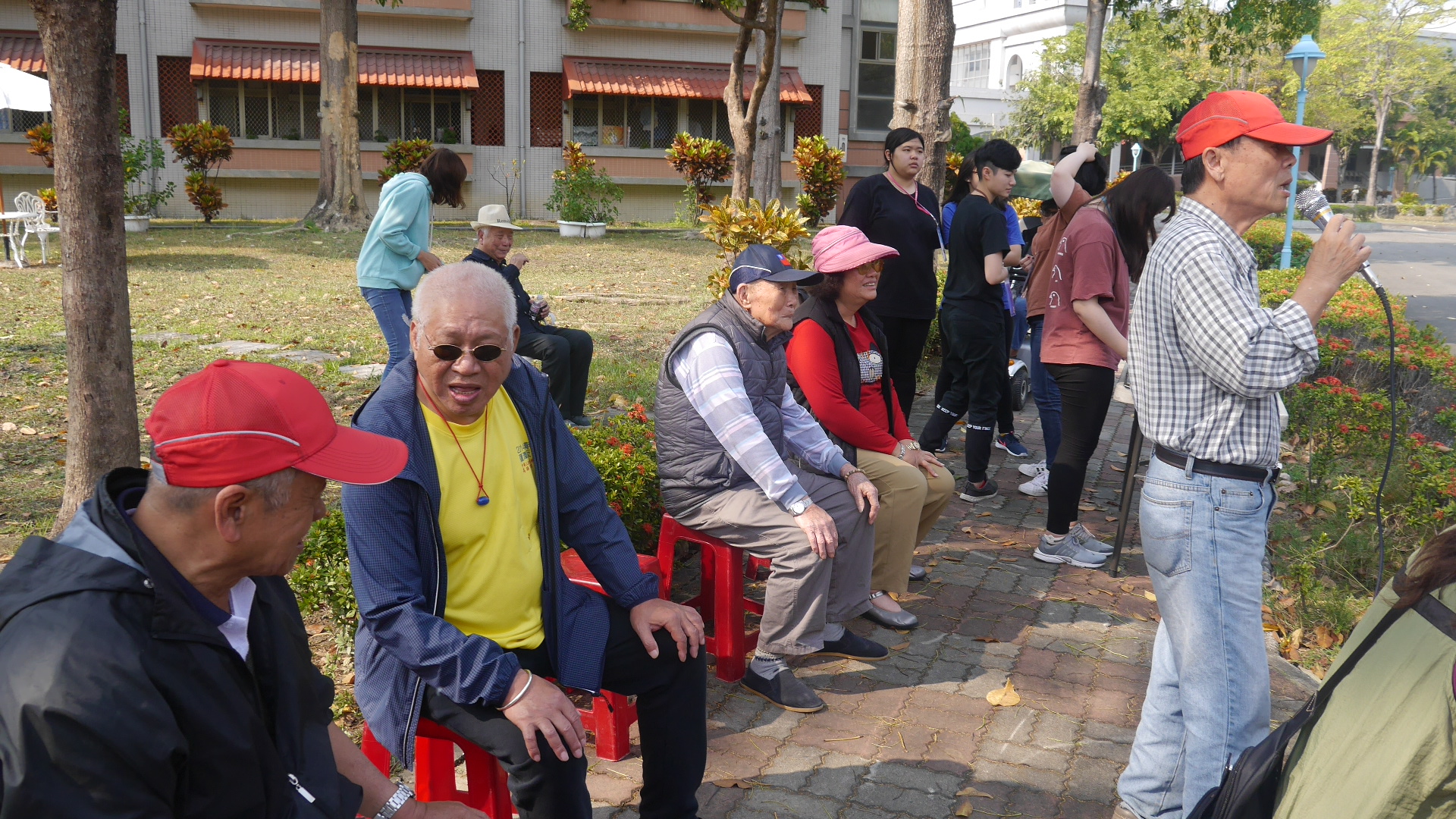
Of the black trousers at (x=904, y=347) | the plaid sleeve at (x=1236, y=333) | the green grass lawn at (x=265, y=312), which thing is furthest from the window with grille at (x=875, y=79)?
the plaid sleeve at (x=1236, y=333)

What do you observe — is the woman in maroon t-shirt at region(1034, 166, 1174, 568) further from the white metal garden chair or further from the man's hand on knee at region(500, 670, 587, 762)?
the white metal garden chair

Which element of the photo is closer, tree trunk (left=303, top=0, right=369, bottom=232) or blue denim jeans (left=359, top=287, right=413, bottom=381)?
blue denim jeans (left=359, top=287, right=413, bottom=381)

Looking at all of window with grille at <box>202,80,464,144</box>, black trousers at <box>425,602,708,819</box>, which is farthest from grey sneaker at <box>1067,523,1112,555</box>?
window with grille at <box>202,80,464,144</box>

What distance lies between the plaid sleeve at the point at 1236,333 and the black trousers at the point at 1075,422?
259 centimetres

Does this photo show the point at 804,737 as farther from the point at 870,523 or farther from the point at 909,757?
the point at 870,523

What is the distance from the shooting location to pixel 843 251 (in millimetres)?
4730

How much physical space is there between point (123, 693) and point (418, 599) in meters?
1.07

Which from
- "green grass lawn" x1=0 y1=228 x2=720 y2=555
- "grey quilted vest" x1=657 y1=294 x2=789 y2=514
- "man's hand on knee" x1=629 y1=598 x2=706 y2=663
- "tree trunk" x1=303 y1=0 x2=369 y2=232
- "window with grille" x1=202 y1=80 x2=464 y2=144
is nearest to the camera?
"man's hand on knee" x1=629 y1=598 x2=706 y2=663

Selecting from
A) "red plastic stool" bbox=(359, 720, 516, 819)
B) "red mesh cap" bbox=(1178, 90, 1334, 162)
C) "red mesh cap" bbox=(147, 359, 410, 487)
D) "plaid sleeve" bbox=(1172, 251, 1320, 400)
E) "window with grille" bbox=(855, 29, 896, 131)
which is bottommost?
"red plastic stool" bbox=(359, 720, 516, 819)

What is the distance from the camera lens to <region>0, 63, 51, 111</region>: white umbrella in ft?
47.6

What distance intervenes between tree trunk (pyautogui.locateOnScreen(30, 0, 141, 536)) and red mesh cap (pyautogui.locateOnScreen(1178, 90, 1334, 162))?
146 inches

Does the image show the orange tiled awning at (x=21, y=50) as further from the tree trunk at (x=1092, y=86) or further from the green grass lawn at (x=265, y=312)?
the tree trunk at (x=1092, y=86)

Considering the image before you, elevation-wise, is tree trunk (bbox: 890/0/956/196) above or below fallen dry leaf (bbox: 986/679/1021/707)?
above

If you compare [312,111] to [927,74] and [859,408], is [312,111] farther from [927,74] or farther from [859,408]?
[859,408]
